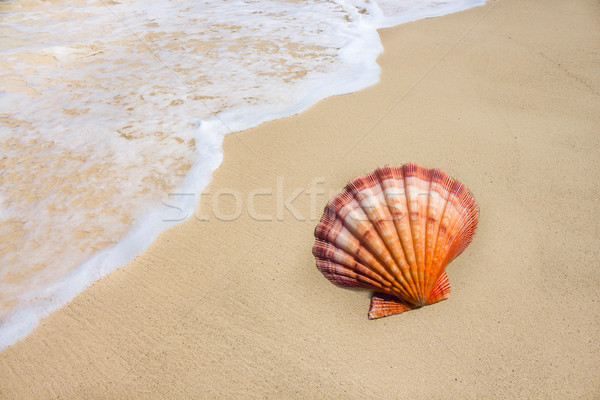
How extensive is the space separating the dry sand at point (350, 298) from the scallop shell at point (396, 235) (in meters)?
0.11

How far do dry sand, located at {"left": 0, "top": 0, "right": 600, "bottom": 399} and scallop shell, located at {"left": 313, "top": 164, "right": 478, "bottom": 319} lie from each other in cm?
11

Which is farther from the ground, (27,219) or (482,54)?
(482,54)

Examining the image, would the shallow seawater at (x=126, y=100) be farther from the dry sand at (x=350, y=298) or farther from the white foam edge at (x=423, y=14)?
the dry sand at (x=350, y=298)

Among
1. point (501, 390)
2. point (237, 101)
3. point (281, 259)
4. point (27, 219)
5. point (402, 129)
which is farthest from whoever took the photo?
point (237, 101)

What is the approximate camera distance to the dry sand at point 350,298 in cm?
185

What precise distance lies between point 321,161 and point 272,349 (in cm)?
161

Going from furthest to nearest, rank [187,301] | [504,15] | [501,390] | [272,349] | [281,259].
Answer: [504,15] < [281,259] < [187,301] < [272,349] < [501,390]

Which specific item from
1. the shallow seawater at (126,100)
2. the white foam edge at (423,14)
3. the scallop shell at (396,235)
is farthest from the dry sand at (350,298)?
the white foam edge at (423,14)

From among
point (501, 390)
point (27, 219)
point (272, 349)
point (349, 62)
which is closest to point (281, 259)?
point (272, 349)

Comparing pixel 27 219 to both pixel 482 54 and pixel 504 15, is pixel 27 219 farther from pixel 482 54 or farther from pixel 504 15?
pixel 504 15

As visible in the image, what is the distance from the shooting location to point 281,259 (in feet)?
7.90

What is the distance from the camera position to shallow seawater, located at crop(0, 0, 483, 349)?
2.69 m

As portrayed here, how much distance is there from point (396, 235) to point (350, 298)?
467 millimetres

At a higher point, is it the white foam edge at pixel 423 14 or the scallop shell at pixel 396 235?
the white foam edge at pixel 423 14
